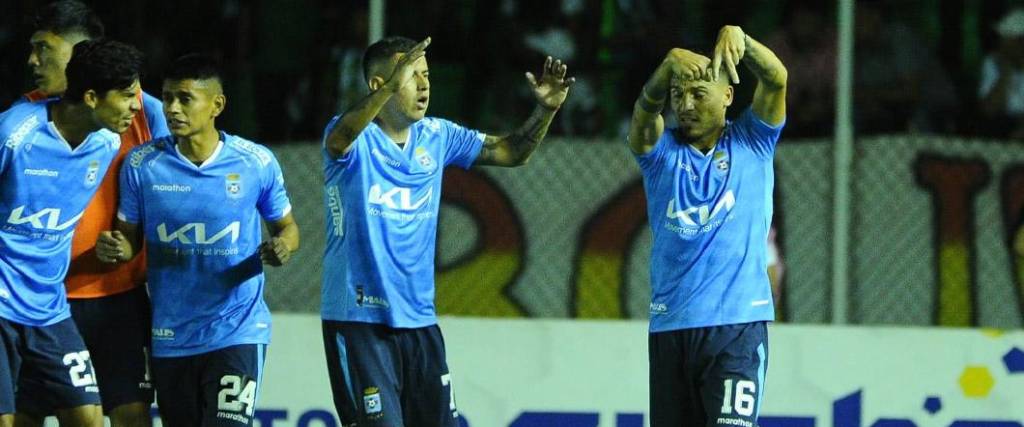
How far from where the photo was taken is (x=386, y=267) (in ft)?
22.1

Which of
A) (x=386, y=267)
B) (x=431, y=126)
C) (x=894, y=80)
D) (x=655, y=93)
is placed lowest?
(x=386, y=267)

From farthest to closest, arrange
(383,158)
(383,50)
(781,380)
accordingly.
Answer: (781,380)
(383,50)
(383,158)

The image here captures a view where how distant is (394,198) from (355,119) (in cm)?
40

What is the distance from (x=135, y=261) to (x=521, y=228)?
3.26 m

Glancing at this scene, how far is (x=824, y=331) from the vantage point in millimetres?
8555

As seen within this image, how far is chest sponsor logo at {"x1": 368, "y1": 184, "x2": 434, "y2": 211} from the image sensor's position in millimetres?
6754

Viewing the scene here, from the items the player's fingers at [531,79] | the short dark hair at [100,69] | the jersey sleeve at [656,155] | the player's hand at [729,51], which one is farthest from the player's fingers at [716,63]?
the short dark hair at [100,69]

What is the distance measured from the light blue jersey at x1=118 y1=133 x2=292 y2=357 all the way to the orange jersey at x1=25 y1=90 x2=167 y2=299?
28 cm

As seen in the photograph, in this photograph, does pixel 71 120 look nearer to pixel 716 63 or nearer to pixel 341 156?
pixel 341 156

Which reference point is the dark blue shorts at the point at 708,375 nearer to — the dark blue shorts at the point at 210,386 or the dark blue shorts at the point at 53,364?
the dark blue shorts at the point at 210,386

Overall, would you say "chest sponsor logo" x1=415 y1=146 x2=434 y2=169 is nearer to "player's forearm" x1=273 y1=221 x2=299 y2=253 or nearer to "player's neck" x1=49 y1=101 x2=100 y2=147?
"player's forearm" x1=273 y1=221 x2=299 y2=253

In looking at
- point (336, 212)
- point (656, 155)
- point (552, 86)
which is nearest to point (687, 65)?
point (656, 155)

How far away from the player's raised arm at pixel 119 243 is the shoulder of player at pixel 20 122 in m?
0.45

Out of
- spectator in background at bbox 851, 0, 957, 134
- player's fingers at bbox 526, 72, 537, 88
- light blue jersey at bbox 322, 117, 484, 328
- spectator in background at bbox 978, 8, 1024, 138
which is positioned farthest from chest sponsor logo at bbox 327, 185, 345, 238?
spectator in background at bbox 978, 8, 1024, 138
